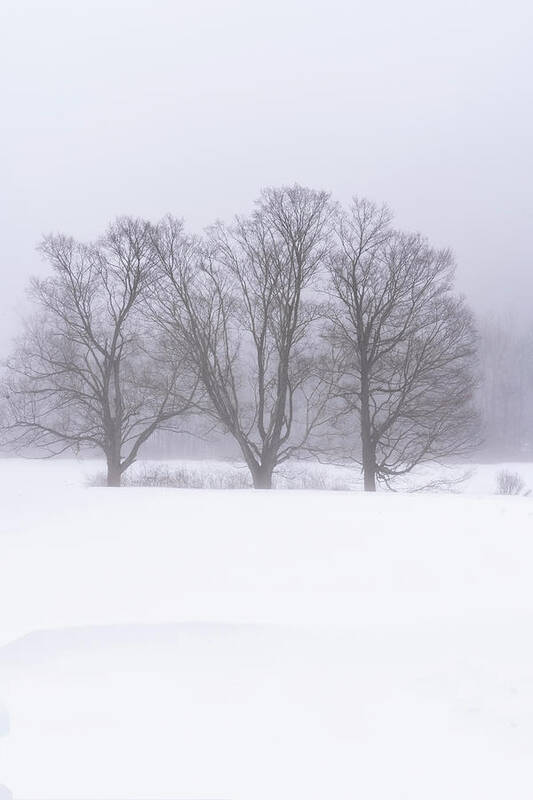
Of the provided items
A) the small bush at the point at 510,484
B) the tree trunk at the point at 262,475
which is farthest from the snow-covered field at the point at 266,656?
the small bush at the point at 510,484

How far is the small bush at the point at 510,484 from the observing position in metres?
20.2

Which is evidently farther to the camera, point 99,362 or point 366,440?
point 99,362

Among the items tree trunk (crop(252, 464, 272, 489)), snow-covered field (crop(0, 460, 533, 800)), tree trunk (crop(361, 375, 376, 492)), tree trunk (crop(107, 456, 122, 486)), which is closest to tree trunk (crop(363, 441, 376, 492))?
tree trunk (crop(361, 375, 376, 492))

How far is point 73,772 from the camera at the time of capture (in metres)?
3.85

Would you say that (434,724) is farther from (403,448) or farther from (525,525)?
(403,448)

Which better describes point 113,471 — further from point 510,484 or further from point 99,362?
point 510,484

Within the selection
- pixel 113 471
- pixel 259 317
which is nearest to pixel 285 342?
pixel 259 317

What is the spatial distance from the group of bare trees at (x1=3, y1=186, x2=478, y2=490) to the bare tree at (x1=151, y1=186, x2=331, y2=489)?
0.12 ft

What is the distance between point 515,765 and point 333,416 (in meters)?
13.7

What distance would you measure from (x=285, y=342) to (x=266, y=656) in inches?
461

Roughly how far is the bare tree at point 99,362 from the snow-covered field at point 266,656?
10134 mm

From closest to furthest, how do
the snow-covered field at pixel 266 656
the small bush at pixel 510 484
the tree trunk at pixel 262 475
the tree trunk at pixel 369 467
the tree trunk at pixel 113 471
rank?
the snow-covered field at pixel 266 656 → the tree trunk at pixel 369 467 → the tree trunk at pixel 262 475 → the tree trunk at pixel 113 471 → the small bush at pixel 510 484

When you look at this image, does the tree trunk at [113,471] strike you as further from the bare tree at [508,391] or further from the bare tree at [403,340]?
the bare tree at [508,391]

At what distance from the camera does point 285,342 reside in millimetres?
16453
